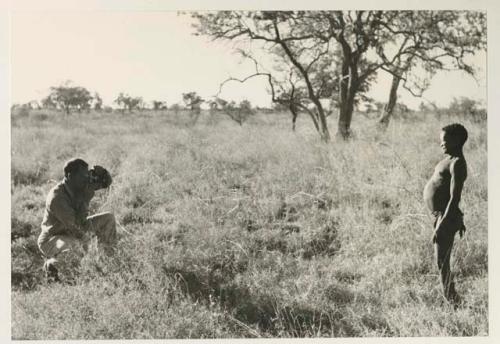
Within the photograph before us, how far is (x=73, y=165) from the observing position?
3.76 meters

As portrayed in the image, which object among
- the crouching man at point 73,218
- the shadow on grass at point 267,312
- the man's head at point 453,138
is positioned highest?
the man's head at point 453,138

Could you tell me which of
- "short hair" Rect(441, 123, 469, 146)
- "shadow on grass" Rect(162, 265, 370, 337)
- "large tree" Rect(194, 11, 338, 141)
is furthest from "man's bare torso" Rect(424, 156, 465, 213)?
"shadow on grass" Rect(162, 265, 370, 337)

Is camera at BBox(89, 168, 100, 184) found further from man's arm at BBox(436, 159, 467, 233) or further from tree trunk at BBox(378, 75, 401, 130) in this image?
man's arm at BBox(436, 159, 467, 233)

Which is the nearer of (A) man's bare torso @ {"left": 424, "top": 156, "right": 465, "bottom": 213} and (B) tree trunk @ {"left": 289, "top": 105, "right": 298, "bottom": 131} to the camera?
(A) man's bare torso @ {"left": 424, "top": 156, "right": 465, "bottom": 213}

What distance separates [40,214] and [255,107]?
1568mm

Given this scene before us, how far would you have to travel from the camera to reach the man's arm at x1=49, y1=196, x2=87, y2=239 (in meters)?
3.66

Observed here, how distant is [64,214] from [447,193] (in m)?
2.47

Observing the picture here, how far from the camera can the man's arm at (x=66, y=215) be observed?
3658 mm

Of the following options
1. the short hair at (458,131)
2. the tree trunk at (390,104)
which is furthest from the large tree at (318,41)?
the short hair at (458,131)

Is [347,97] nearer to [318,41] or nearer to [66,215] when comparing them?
[318,41]

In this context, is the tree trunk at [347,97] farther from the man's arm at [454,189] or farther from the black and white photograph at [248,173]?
the man's arm at [454,189]

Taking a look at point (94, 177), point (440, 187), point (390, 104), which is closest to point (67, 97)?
point (94, 177)

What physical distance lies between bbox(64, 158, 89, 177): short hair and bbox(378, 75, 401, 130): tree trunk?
2.00 m

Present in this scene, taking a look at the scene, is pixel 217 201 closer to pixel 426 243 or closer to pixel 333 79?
pixel 333 79
